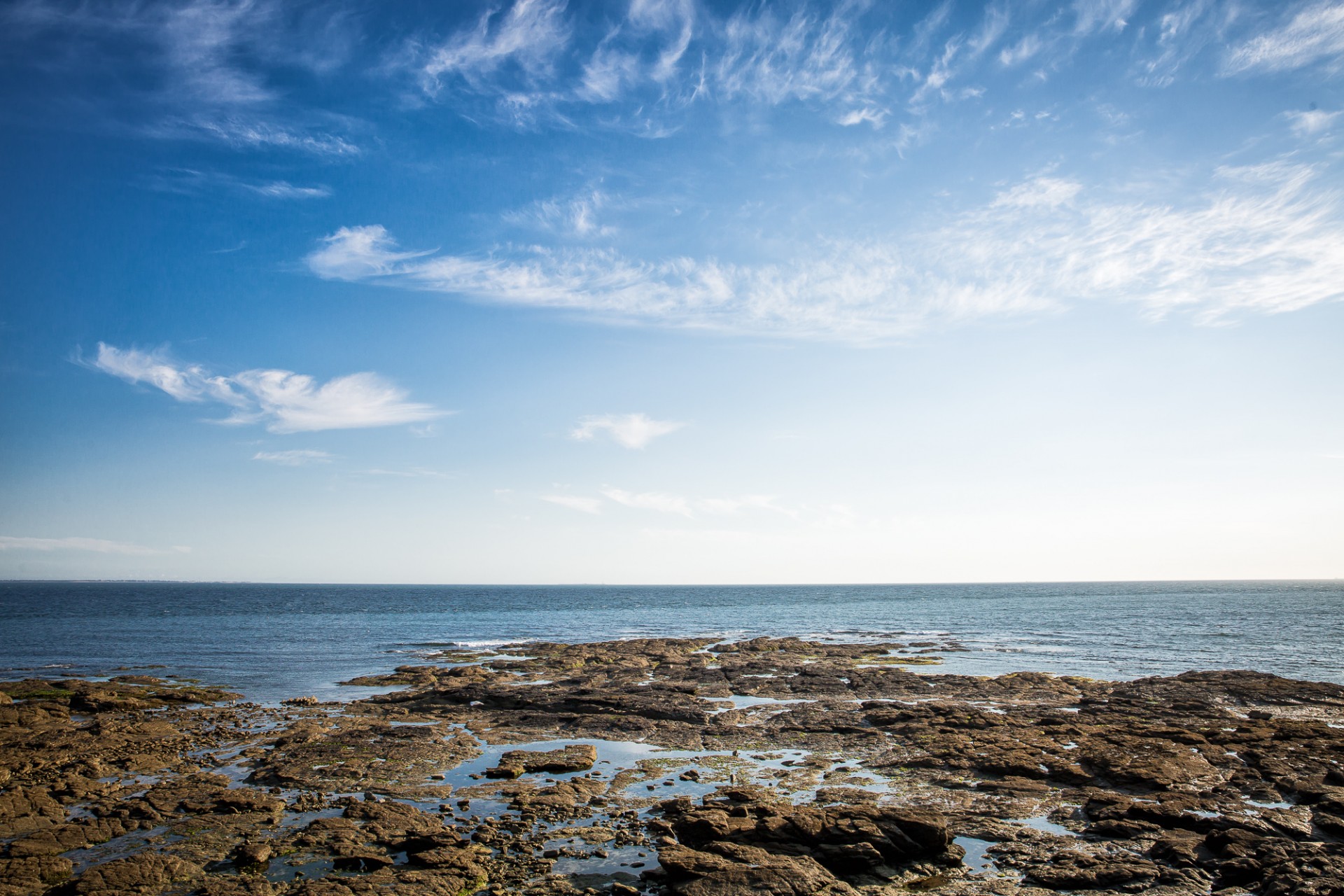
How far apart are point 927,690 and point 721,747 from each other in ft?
58.9

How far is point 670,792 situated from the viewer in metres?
19.5

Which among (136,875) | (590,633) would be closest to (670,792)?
(136,875)

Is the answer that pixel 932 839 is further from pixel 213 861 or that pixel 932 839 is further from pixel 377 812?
pixel 213 861

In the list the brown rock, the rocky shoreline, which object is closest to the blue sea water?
the rocky shoreline

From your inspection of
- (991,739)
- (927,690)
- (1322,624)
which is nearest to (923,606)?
(1322,624)

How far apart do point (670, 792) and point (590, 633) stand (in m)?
61.3

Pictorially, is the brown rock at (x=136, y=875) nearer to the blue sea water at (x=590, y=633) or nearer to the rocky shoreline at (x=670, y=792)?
the rocky shoreline at (x=670, y=792)

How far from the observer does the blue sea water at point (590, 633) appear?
4838 cm

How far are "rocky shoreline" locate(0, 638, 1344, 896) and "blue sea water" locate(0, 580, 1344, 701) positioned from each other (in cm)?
1188

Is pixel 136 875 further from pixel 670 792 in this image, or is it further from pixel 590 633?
pixel 590 633

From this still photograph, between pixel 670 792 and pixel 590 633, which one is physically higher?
pixel 670 792

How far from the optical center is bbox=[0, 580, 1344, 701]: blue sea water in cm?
4838

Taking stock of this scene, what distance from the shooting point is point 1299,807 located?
58.7 ft

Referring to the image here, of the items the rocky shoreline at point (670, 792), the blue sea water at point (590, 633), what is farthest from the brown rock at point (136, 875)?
the blue sea water at point (590, 633)
